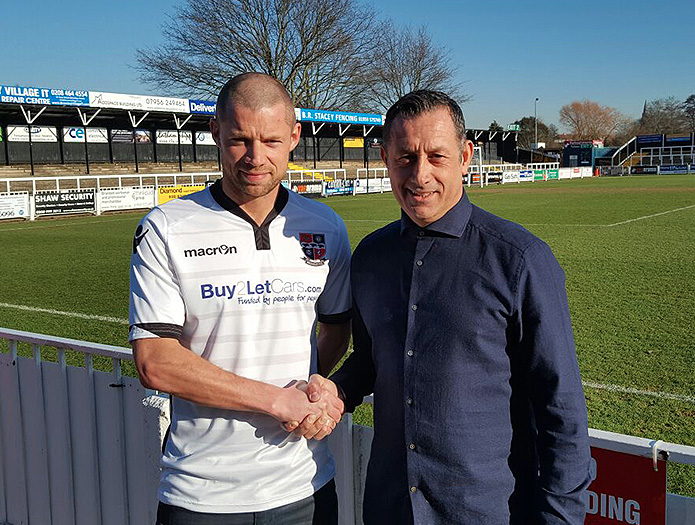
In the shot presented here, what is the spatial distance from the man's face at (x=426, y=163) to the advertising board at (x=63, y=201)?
2420cm

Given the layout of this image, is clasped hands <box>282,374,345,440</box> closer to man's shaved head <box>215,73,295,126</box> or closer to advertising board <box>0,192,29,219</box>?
man's shaved head <box>215,73,295,126</box>

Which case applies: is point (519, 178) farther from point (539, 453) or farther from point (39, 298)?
point (539, 453)

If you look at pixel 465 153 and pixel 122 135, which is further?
pixel 122 135

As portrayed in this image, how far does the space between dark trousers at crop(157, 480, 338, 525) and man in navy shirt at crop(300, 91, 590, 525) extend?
219mm

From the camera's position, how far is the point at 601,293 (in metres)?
9.45

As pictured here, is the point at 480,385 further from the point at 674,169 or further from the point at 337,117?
the point at 674,169

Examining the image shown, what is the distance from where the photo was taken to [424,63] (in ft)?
205

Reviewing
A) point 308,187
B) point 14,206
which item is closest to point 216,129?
point 14,206

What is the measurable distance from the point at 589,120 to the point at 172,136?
88.7 meters

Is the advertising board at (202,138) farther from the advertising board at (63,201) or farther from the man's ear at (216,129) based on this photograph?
the man's ear at (216,129)

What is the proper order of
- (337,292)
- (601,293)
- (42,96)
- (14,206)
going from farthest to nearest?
(42,96) < (14,206) < (601,293) < (337,292)

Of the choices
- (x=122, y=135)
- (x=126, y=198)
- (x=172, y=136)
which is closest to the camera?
(x=126, y=198)

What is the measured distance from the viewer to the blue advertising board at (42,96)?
104 ft

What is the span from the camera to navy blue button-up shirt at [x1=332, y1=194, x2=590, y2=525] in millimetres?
1756
